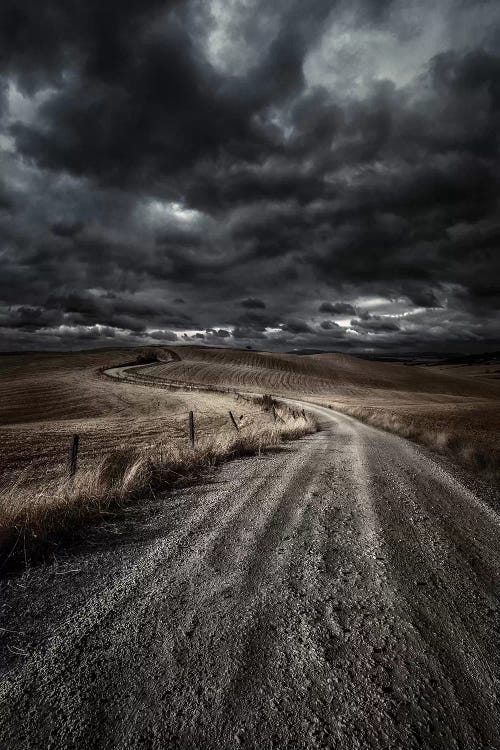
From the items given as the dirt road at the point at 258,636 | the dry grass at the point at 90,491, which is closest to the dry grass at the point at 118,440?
the dry grass at the point at 90,491

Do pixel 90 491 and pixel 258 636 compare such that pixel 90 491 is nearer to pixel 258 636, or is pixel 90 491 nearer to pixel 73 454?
pixel 73 454

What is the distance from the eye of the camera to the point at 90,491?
6.90 meters

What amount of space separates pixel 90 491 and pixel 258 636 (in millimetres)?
4717

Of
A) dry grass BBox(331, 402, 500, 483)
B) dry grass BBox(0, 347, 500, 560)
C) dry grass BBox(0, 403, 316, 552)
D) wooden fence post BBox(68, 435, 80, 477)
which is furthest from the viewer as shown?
dry grass BBox(331, 402, 500, 483)

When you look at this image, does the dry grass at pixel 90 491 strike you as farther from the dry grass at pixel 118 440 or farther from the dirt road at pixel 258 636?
the dirt road at pixel 258 636

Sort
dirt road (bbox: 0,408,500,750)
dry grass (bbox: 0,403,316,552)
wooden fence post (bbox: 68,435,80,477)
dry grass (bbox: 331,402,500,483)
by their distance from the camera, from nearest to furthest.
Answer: dirt road (bbox: 0,408,500,750) < dry grass (bbox: 0,403,316,552) < wooden fence post (bbox: 68,435,80,477) < dry grass (bbox: 331,402,500,483)

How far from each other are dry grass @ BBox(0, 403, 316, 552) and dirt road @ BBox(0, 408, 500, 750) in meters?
0.67

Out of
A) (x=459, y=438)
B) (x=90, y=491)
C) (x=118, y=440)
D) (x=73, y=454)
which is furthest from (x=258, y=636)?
(x=118, y=440)

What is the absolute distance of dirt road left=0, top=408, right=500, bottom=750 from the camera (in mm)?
2531

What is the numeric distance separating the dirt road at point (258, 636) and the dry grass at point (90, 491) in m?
0.67

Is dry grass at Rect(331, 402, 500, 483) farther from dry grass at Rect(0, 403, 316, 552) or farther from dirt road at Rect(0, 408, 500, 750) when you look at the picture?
dry grass at Rect(0, 403, 316, 552)

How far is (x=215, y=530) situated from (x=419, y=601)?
3.08 metres

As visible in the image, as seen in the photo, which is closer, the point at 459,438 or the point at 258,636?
the point at 258,636

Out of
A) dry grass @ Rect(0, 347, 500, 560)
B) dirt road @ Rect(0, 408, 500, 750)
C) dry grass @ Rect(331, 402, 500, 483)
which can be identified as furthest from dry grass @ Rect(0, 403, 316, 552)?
dry grass @ Rect(331, 402, 500, 483)
